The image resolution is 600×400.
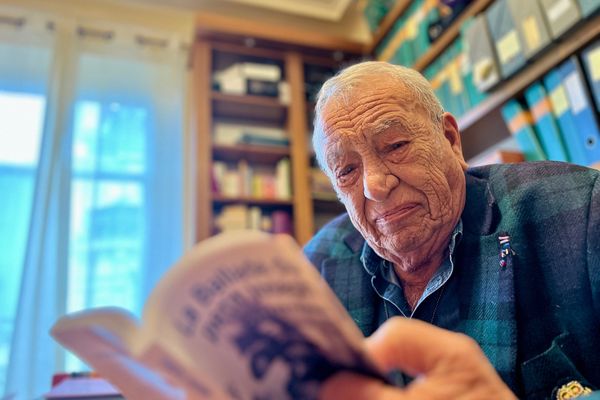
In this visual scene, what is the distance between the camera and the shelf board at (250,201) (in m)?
2.24

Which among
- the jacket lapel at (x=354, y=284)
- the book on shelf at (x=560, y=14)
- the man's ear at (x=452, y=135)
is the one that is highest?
the book on shelf at (x=560, y=14)

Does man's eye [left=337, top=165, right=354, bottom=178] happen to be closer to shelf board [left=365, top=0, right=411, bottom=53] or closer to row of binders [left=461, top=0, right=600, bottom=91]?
row of binders [left=461, top=0, right=600, bottom=91]

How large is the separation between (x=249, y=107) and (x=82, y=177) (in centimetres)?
102

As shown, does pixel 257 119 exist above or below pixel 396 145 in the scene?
above

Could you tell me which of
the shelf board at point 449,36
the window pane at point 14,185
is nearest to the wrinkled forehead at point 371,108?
the shelf board at point 449,36

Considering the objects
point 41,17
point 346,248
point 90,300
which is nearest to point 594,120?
point 346,248

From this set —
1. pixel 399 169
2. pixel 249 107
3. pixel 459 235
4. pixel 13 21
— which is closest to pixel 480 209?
pixel 459 235

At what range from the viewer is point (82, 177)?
2.27m

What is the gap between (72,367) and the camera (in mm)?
2033

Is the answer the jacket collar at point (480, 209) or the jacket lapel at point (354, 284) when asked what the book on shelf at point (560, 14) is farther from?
the jacket lapel at point (354, 284)

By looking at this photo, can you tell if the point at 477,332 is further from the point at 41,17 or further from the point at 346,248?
the point at 41,17

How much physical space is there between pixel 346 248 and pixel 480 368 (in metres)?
0.70

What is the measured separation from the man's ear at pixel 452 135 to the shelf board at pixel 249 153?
1.65 m

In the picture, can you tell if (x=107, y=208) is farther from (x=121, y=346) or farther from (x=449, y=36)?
(x=121, y=346)
